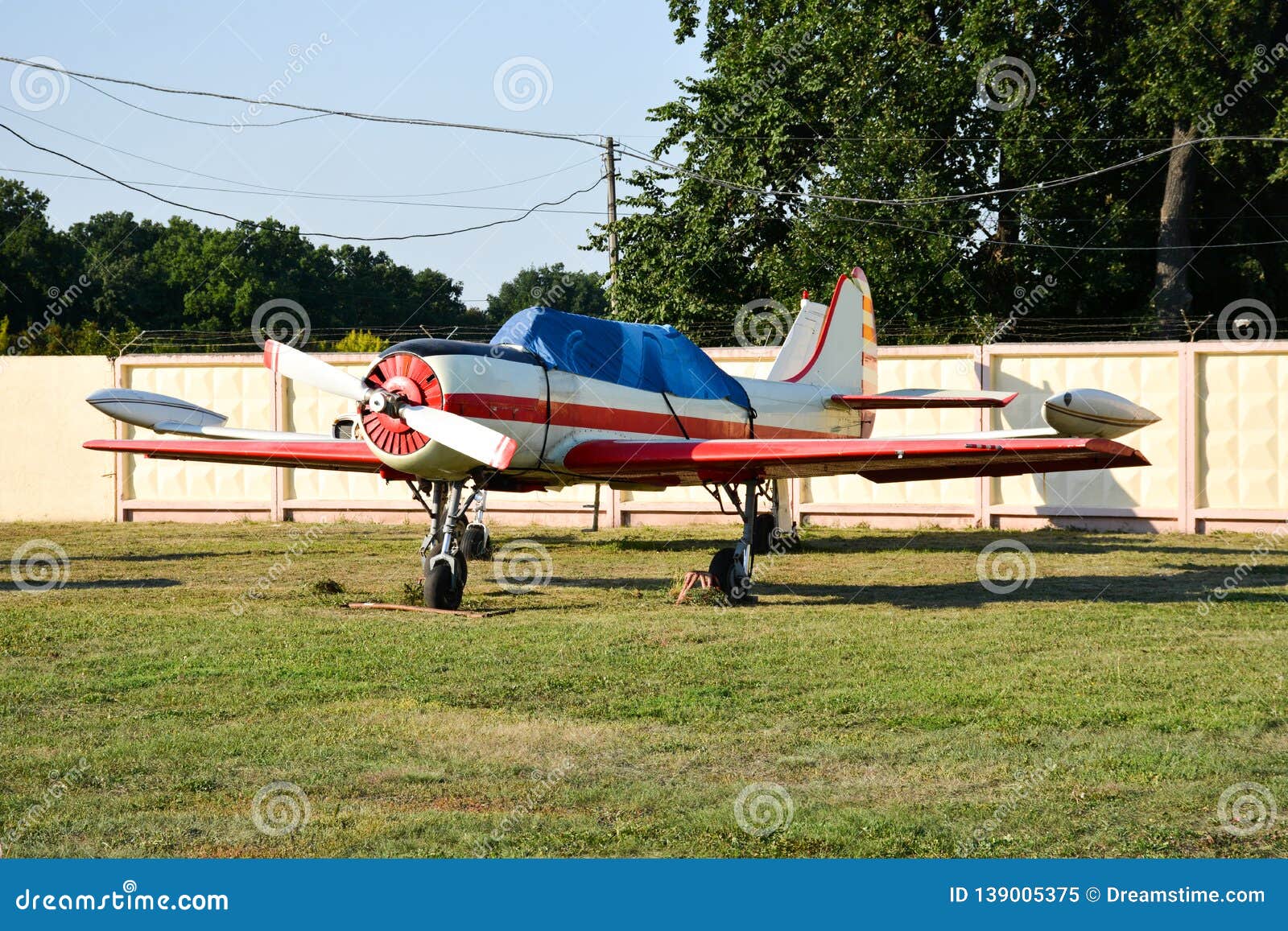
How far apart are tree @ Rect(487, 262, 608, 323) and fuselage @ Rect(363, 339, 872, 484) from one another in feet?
64.8

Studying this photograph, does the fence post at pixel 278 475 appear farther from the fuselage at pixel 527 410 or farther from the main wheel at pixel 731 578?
the main wheel at pixel 731 578

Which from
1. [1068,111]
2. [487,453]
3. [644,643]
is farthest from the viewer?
[1068,111]

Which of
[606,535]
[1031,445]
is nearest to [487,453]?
[1031,445]

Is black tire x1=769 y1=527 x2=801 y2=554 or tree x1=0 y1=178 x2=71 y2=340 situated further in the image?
tree x1=0 y1=178 x2=71 y2=340

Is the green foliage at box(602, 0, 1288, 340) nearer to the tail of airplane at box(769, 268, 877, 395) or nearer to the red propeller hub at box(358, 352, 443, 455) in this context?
the tail of airplane at box(769, 268, 877, 395)

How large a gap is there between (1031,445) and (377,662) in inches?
205

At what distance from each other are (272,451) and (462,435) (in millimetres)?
4075

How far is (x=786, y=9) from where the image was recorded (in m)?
33.8

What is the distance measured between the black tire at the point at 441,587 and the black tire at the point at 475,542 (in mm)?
4082

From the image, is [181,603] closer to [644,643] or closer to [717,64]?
[644,643]

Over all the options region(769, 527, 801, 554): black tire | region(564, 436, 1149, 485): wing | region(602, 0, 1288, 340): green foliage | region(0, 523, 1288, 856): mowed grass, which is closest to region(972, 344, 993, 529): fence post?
region(769, 527, 801, 554): black tire

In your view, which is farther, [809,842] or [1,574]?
[1,574]

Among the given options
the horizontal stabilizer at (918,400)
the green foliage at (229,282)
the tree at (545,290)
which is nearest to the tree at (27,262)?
the green foliage at (229,282)

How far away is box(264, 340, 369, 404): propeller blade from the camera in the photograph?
10.3 metres
